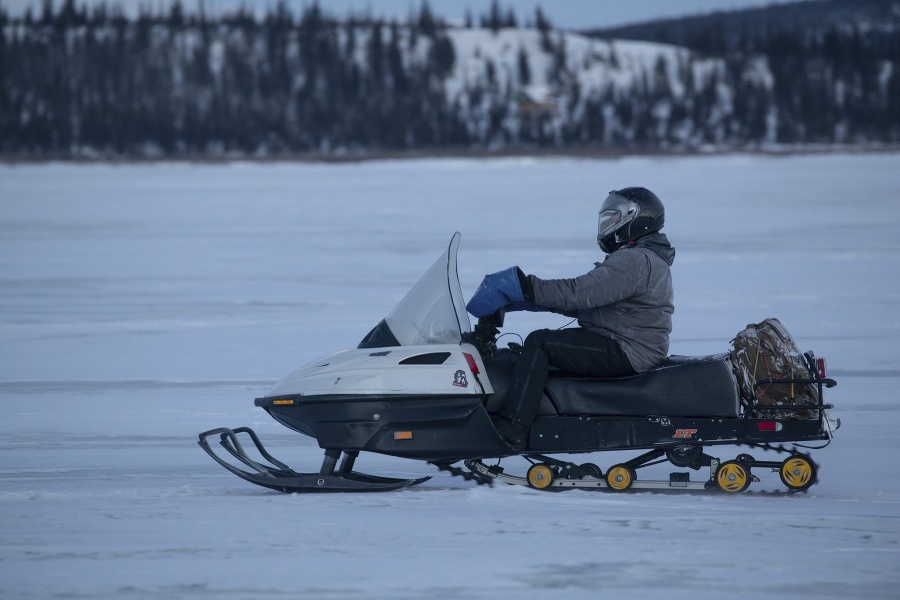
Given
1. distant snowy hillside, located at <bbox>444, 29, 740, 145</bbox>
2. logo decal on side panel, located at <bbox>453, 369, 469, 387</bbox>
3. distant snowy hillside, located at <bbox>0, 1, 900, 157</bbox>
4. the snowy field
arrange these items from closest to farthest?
the snowy field
logo decal on side panel, located at <bbox>453, 369, 469, 387</bbox>
distant snowy hillside, located at <bbox>0, 1, 900, 157</bbox>
distant snowy hillside, located at <bbox>444, 29, 740, 145</bbox>

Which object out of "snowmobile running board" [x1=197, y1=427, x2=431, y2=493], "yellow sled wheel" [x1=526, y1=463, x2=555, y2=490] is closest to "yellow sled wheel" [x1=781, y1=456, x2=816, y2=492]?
"yellow sled wheel" [x1=526, y1=463, x2=555, y2=490]

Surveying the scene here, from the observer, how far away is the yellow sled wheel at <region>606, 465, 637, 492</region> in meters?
4.65

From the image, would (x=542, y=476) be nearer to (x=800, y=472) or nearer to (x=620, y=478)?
(x=620, y=478)

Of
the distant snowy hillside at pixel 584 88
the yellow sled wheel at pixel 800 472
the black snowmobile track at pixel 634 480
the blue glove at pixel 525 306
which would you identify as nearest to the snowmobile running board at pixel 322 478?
the black snowmobile track at pixel 634 480

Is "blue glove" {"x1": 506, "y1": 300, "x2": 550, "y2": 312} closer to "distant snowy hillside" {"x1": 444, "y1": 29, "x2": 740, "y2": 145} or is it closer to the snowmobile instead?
the snowmobile

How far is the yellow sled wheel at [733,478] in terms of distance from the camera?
15.2 feet

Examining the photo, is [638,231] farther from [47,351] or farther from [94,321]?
[94,321]

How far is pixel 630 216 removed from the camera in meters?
4.55

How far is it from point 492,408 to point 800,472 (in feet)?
4.31

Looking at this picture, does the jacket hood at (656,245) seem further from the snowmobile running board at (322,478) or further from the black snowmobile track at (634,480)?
the snowmobile running board at (322,478)

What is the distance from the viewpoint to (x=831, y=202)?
21656mm

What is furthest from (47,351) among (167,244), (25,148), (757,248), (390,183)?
(25,148)

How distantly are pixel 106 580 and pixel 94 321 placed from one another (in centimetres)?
652

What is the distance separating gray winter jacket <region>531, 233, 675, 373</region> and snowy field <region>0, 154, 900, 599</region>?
0.66m
